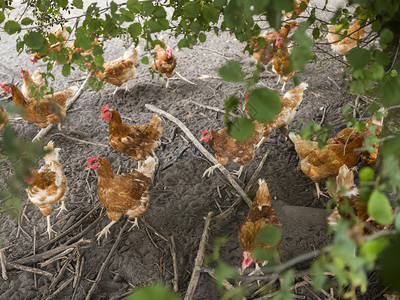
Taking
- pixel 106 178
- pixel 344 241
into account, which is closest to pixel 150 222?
pixel 106 178

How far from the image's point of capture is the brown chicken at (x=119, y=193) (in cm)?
270

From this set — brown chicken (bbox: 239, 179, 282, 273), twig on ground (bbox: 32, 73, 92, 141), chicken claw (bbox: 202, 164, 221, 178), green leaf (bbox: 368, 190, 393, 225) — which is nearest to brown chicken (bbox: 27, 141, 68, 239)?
twig on ground (bbox: 32, 73, 92, 141)

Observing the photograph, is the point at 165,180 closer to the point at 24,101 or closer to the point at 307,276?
the point at 307,276

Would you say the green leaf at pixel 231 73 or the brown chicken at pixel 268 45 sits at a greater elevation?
the green leaf at pixel 231 73

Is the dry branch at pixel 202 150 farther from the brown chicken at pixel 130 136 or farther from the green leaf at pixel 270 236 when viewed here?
the green leaf at pixel 270 236

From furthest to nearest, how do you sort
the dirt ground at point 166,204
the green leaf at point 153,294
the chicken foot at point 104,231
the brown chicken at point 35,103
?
the brown chicken at point 35,103 → the chicken foot at point 104,231 → the dirt ground at point 166,204 → the green leaf at point 153,294

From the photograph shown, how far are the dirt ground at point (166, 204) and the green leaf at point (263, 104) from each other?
106 centimetres

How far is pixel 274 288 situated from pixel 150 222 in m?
1.21

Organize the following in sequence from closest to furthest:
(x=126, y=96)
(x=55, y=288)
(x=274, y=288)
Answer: (x=274, y=288) < (x=55, y=288) < (x=126, y=96)

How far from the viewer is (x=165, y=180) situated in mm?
3314

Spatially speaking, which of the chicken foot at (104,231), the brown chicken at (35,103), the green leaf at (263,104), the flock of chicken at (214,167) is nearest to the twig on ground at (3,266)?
the flock of chicken at (214,167)

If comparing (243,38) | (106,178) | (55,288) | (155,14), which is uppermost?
(155,14)

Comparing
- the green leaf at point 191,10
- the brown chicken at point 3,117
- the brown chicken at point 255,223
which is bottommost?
the brown chicken at point 255,223

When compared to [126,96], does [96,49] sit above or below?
above
